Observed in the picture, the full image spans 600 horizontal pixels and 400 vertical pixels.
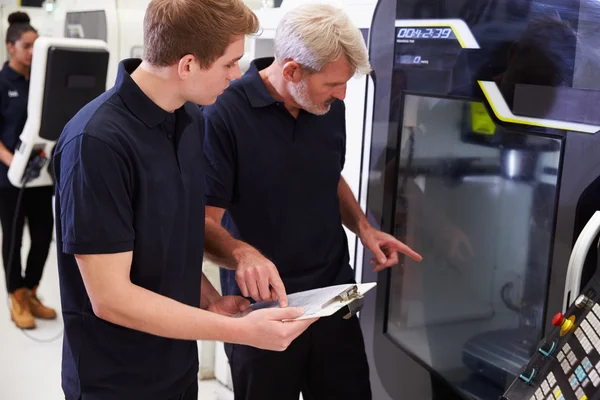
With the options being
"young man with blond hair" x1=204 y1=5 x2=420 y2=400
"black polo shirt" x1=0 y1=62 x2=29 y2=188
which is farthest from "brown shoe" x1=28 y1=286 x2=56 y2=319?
"young man with blond hair" x1=204 y1=5 x2=420 y2=400

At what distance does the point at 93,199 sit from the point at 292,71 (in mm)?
709

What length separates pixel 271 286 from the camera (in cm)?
167

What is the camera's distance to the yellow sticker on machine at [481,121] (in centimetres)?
175

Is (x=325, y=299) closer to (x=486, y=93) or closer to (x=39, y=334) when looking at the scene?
(x=486, y=93)

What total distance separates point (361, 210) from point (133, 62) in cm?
86

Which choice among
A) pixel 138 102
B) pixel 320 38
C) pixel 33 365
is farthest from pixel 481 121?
pixel 33 365

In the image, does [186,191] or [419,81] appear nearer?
[186,191]

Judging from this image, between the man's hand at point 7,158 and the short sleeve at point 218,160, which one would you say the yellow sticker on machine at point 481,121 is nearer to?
the short sleeve at point 218,160

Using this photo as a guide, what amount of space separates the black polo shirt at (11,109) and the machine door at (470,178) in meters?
2.35

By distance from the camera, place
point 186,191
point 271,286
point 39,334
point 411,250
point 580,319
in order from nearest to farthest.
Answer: point 580,319 < point 186,191 < point 271,286 < point 411,250 < point 39,334

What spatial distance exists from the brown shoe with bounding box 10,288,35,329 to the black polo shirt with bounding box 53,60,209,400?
2.79 meters

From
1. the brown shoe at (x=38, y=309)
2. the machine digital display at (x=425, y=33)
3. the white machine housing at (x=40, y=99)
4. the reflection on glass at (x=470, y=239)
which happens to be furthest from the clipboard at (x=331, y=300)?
the brown shoe at (x=38, y=309)

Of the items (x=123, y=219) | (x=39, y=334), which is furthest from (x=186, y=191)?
(x=39, y=334)

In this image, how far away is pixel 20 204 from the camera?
3992mm
